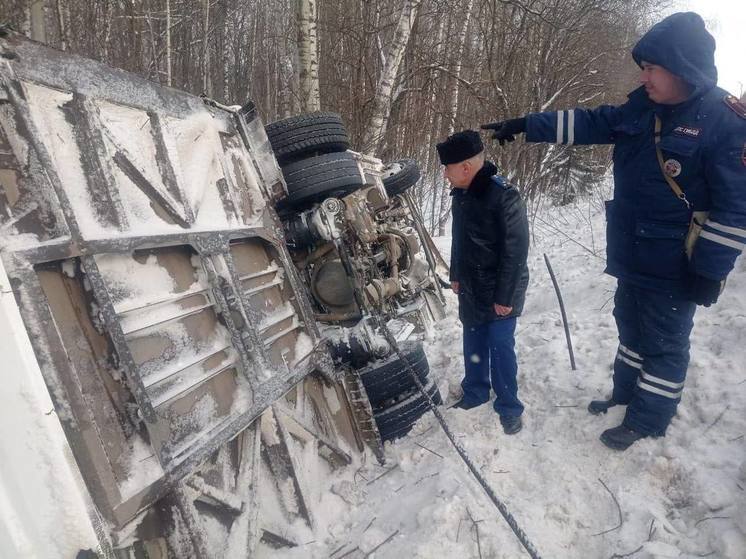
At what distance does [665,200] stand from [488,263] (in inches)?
37.9

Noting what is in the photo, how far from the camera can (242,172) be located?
250 centimetres

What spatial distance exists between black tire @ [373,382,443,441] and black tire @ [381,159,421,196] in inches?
91.8

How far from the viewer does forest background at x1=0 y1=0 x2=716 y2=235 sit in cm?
620

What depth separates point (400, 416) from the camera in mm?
2711

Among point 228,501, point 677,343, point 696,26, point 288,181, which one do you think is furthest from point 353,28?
point 228,501

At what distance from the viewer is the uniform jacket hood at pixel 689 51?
6.39ft

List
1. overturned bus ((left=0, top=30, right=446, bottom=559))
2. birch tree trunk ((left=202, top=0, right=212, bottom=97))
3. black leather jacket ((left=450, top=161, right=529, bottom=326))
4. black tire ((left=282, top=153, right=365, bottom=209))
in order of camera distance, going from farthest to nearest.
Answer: birch tree trunk ((left=202, top=0, right=212, bottom=97)), black tire ((left=282, top=153, right=365, bottom=209)), black leather jacket ((left=450, top=161, right=529, bottom=326)), overturned bus ((left=0, top=30, right=446, bottom=559))

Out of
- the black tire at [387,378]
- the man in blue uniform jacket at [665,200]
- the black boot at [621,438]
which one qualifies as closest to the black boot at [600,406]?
the man in blue uniform jacket at [665,200]

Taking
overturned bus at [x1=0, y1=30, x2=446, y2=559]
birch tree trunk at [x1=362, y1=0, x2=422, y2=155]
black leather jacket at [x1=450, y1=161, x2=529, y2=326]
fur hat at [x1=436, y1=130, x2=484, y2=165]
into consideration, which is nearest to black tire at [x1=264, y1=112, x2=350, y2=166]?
overturned bus at [x1=0, y1=30, x2=446, y2=559]

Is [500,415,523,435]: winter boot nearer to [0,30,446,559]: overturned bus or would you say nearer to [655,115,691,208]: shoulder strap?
[0,30,446,559]: overturned bus

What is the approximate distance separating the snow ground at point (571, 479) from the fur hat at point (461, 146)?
167cm

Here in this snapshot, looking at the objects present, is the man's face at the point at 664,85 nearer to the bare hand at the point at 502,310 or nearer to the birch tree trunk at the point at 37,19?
the bare hand at the point at 502,310

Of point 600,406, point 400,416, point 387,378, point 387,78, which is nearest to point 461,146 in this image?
point 387,378

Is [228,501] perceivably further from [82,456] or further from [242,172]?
[242,172]
